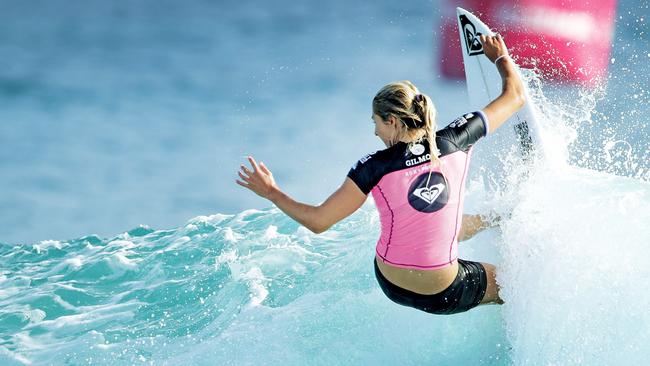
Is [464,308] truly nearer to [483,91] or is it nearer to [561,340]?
[561,340]

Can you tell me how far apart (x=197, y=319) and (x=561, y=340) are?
4153mm

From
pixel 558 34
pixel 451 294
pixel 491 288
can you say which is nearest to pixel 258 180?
→ pixel 451 294

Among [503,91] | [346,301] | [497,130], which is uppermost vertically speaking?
[503,91]

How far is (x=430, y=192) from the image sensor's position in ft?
10.5

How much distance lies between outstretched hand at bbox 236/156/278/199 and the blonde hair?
25.8 inches

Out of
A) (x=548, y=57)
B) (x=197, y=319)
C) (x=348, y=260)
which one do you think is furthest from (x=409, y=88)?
(x=548, y=57)

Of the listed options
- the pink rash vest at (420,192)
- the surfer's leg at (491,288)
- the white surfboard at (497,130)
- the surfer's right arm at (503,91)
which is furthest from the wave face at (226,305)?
the surfer's right arm at (503,91)

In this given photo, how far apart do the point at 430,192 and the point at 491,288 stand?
3.08ft

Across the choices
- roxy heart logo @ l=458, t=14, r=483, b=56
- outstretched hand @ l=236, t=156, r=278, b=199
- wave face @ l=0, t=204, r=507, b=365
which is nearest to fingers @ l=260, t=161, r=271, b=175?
outstretched hand @ l=236, t=156, r=278, b=199

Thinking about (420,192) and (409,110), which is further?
(420,192)

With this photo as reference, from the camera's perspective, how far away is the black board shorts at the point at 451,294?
347cm

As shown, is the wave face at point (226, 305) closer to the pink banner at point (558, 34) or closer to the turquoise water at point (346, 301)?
the turquoise water at point (346, 301)

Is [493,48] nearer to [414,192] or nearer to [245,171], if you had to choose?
[414,192]

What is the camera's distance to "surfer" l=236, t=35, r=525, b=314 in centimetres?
304
